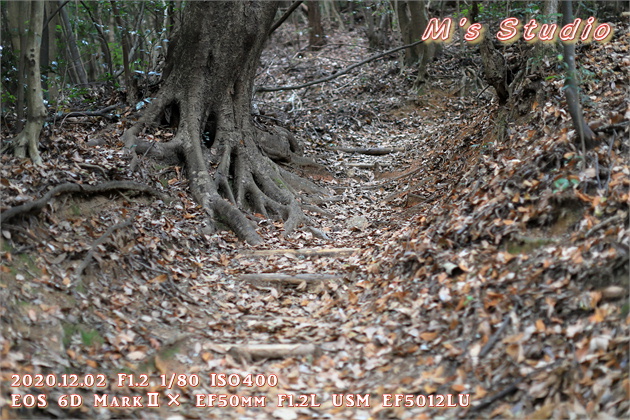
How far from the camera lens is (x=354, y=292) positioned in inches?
236

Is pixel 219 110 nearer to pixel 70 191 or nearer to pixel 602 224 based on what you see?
pixel 70 191

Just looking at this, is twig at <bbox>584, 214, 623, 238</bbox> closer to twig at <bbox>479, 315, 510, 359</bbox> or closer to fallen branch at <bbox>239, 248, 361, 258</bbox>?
twig at <bbox>479, 315, 510, 359</bbox>

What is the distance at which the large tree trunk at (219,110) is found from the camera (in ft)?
27.8

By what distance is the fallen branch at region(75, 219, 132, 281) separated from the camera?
17.2 ft

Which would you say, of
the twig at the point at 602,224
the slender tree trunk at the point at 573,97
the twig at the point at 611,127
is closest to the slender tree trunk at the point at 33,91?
the slender tree trunk at the point at 573,97

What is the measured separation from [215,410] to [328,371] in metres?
1.03

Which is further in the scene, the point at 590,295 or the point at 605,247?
the point at 605,247

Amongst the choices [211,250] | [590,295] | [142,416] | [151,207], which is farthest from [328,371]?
[151,207]

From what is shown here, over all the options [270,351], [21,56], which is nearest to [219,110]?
[21,56]

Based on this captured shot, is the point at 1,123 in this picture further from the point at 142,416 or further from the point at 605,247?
the point at 605,247

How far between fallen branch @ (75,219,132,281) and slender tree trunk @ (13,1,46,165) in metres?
1.22

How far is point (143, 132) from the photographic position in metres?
8.62

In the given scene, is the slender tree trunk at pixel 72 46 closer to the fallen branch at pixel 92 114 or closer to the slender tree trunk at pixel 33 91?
the fallen branch at pixel 92 114

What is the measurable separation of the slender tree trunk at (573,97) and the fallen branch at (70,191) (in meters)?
5.22
